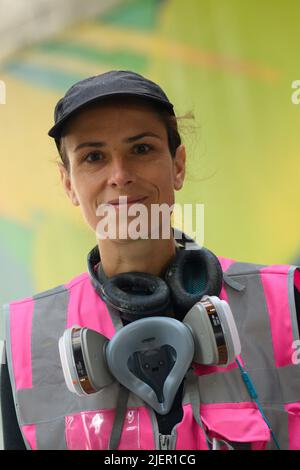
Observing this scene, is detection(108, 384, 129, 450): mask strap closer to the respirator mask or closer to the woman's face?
the respirator mask

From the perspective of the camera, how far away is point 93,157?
865 mm

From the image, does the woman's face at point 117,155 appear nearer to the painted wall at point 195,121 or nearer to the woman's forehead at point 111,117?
the woman's forehead at point 111,117

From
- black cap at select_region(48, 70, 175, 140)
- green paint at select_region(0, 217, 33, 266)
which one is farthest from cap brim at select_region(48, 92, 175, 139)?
green paint at select_region(0, 217, 33, 266)

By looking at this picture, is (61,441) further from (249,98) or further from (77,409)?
(249,98)

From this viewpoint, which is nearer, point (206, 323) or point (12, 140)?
point (206, 323)

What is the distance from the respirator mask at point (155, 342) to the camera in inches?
29.5

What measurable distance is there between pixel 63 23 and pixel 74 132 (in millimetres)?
813

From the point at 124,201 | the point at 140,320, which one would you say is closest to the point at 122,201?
the point at 124,201

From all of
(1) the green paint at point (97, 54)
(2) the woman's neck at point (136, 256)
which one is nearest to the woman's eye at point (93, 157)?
(2) the woman's neck at point (136, 256)

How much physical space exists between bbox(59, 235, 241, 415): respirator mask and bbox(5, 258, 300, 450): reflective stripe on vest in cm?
5

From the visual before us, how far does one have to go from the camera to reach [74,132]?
34.0 inches

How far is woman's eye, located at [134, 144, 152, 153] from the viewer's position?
2.81ft

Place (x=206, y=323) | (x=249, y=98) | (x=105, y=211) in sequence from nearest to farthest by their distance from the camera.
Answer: (x=206, y=323) < (x=105, y=211) < (x=249, y=98)

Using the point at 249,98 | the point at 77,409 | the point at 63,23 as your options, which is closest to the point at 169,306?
the point at 77,409
